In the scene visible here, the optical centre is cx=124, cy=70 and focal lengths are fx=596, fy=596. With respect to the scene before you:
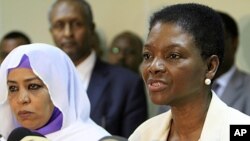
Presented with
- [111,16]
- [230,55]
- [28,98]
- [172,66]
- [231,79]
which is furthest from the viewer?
[111,16]

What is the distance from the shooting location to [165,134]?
2.10 metres

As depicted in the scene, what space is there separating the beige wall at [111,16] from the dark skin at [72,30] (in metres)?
0.56

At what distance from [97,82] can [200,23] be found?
139 cm

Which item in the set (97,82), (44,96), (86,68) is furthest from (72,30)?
(44,96)

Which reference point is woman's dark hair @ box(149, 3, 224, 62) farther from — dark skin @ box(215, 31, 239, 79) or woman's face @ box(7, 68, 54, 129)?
dark skin @ box(215, 31, 239, 79)

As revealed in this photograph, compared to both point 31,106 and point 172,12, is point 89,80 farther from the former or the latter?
point 172,12

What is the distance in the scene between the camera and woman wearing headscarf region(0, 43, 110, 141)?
90.7 inches

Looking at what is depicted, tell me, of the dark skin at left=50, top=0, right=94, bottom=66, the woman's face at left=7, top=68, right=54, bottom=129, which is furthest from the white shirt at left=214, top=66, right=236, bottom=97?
the woman's face at left=7, top=68, right=54, bottom=129

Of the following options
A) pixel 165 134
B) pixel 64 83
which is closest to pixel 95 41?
pixel 64 83

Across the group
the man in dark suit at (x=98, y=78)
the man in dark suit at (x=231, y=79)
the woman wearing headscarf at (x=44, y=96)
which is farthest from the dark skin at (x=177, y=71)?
the man in dark suit at (x=98, y=78)

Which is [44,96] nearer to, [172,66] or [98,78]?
[172,66]

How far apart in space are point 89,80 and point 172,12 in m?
1.37

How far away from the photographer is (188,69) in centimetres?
190

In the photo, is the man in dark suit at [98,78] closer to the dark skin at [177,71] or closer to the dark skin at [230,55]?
the dark skin at [230,55]
